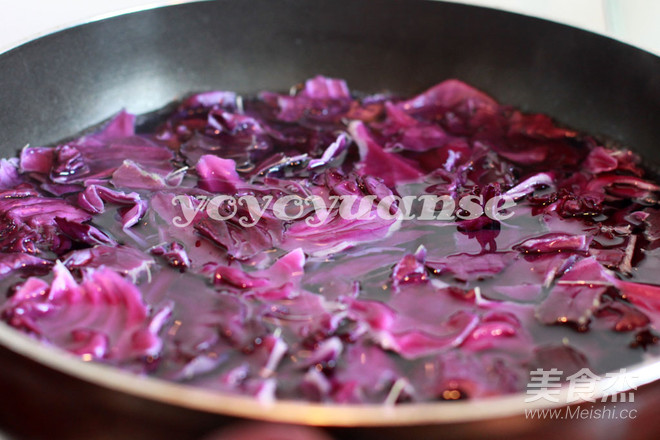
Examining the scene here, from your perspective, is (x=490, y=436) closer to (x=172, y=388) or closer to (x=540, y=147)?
(x=172, y=388)

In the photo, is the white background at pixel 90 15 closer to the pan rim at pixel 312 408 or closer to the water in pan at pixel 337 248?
the water in pan at pixel 337 248

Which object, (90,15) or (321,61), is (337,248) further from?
(90,15)

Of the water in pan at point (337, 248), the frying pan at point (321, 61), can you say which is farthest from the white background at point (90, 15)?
the water in pan at point (337, 248)

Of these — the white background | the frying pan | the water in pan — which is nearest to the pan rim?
the water in pan

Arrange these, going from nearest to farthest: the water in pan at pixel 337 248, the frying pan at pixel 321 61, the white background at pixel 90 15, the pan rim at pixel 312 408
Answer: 1. the pan rim at pixel 312 408
2. the water in pan at pixel 337 248
3. the frying pan at pixel 321 61
4. the white background at pixel 90 15

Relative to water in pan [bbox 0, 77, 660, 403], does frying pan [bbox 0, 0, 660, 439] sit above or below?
above


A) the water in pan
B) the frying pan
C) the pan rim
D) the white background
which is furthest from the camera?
the white background

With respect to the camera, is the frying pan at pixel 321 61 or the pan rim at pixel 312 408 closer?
the pan rim at pixel 312 408

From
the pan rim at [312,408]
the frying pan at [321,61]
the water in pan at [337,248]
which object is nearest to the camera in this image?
the pan rim at [312,408]

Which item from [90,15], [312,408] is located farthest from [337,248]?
[90,15]

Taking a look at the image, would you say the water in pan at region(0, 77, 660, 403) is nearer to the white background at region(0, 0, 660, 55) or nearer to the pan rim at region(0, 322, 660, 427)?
the pan rim at region(0, 322, 660, 427)
